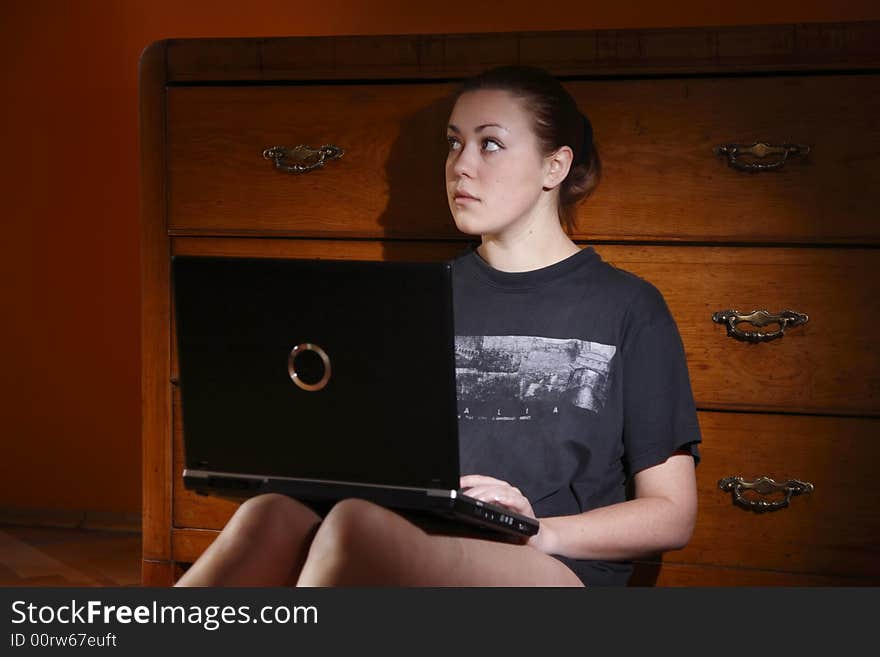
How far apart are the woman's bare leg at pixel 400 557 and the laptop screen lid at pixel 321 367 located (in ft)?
0.18

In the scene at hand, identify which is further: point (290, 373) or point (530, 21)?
point (530, 21)

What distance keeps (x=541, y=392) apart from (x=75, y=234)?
1.93 metres

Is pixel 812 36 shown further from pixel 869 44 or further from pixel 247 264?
pixel 247 264

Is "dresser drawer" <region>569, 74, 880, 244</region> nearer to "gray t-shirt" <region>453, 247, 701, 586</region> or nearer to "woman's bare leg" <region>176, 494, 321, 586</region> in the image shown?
"gray t-shirt" <region>453, 247, 701, 586</region>

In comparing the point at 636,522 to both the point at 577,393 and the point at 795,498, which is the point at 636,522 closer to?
the point at 577,393

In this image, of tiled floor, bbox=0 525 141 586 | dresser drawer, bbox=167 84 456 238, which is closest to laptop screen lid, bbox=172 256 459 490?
dresser drawer, bbox=167 84 456 238

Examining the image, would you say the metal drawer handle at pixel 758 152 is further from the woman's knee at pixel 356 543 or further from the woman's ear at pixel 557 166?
the woman's knee at pixel 356 543

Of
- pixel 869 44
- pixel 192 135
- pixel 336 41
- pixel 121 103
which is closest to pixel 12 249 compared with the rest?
pixel 121 103

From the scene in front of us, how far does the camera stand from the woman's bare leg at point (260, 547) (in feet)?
4.07

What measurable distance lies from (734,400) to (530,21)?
4.32ft

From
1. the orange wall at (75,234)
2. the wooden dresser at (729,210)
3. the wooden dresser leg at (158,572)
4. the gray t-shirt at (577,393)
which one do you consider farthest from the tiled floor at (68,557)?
the gray t-shirt at (577,393)

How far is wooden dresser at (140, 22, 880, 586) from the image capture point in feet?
5.77

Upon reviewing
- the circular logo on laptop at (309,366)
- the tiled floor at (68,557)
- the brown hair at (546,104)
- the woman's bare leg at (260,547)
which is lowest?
the tiled floor at (68,557)

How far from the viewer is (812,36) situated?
5.69ft
